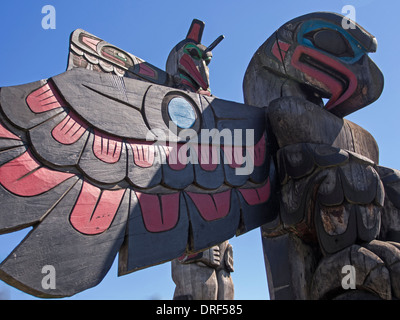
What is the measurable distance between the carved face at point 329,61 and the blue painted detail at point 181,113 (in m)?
0.90

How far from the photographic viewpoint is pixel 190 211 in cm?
232

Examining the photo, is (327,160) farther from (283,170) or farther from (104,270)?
(104,270)

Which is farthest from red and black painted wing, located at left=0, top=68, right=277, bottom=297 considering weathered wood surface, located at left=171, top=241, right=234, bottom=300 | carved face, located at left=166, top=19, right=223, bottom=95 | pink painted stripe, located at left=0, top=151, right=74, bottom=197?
carved face, located at left=166, top=19, right=223, bottom=95

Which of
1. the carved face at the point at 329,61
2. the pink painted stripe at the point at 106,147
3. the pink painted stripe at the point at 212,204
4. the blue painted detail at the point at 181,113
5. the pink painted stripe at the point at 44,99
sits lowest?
the pink painted stripe at the point at 212,204

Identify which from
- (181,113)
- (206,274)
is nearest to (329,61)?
(181,113)

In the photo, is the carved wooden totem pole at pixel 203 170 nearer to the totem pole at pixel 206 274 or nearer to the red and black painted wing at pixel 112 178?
the red and black painted wing at pixel 112 178

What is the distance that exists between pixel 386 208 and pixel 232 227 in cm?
107

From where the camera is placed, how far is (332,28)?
3.09 meters

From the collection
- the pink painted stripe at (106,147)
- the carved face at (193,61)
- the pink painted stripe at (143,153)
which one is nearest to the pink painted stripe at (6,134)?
the pink painted stripe at (106,147)

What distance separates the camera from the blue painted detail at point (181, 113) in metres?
2.45

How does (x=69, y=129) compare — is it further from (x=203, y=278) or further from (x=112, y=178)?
(x=203, y=278)

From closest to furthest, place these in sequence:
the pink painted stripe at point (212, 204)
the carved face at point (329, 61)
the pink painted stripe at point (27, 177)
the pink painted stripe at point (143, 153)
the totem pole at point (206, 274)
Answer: the pink painted stripe at point (27, 177), the pink painted stripe at point (143, 153), the pink painted stripe at point (212, 204), the carved face at point (329, 61), the totem pole at point (206, 274)
